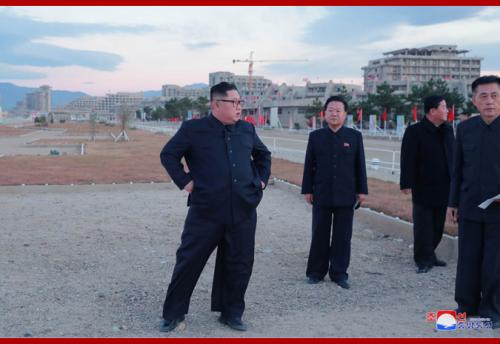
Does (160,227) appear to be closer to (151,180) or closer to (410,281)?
(410,281)

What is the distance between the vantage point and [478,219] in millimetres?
4641

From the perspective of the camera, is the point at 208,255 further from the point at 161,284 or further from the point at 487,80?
the point at 487,80

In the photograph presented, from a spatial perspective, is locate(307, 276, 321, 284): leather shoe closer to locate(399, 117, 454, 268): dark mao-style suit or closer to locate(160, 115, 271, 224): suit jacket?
locate(399, 117, 454, 268): dark mao-style suit

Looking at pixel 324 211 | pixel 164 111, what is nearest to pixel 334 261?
pixel 324 211

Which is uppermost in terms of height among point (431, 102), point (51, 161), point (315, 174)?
point (431, 102)

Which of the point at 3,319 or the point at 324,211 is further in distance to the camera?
the point at 324,211

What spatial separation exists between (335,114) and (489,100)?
5.17 feet

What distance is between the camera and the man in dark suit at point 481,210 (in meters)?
4.58

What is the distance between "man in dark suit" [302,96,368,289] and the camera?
5.77 m

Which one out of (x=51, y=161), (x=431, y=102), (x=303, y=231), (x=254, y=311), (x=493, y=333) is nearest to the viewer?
(x=493, y=333)

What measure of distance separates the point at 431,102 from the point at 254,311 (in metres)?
3.12

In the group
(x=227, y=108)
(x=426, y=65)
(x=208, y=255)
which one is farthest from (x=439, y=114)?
(x=426, y=65)

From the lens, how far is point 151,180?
14258 mm

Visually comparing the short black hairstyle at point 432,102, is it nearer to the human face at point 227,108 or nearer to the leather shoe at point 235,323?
the human face at point 227,108
